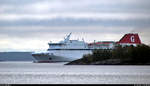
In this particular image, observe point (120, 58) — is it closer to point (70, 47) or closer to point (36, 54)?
point (70, 47)

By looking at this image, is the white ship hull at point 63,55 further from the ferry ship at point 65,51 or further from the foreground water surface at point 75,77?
the foreground water surface at point 75,77

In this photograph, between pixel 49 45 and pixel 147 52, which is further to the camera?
pixel 49 45

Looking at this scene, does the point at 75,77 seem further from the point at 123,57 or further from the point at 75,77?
the point at 123,57

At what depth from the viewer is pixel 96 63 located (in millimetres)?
145875

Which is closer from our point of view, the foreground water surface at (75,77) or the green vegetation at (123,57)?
the foreground water surface at (75,77)

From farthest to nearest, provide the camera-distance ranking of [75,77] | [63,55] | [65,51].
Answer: [65,51] → [63,55] → [75,77]

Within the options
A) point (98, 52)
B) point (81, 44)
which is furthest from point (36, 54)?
point (98, 52)

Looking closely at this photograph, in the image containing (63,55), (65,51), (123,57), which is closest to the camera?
(123,57)

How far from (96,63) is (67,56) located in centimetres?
3007

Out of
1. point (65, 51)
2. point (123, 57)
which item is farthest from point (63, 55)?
point (123, 57)

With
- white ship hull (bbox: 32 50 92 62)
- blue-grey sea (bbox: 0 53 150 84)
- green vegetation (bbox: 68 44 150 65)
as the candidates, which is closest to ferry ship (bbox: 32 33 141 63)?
white ship hull (bbox: 32 50 92 62)

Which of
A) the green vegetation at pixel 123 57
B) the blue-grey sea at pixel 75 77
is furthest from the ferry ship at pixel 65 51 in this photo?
the blue-grey sea at pixel 75 77

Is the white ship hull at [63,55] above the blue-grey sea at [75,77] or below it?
above

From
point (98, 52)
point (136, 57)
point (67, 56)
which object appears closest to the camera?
point (136, 57)
